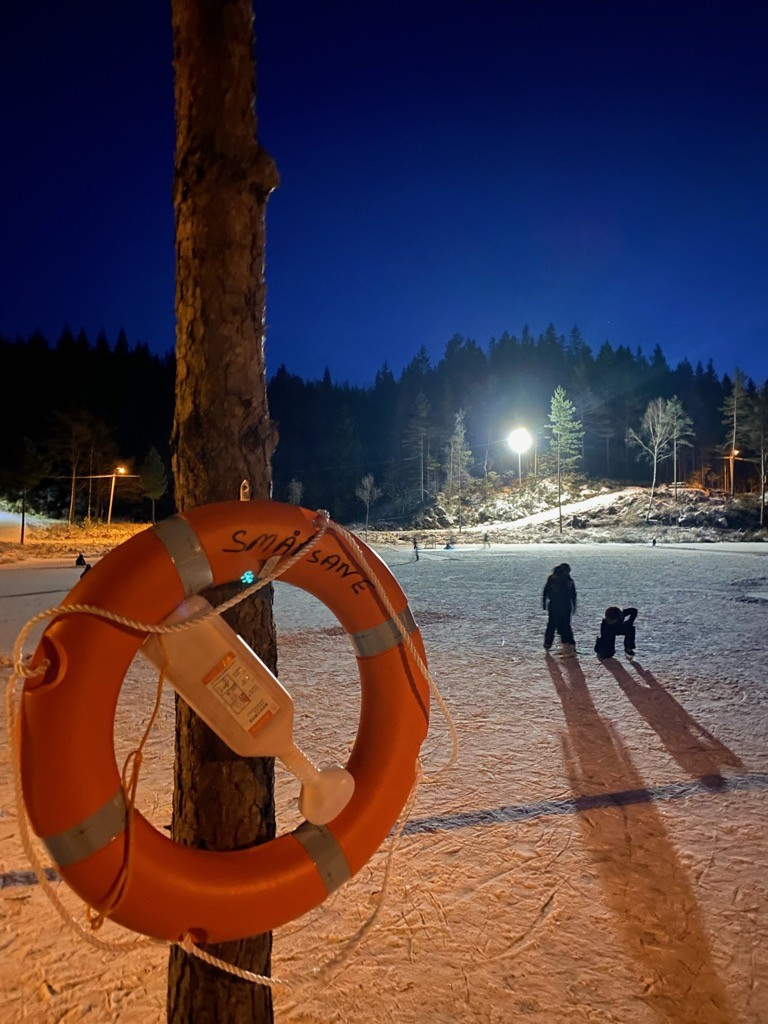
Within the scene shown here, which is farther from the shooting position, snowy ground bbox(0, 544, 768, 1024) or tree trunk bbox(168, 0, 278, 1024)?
snowy ground bbox(0, 544, 768, 1024)

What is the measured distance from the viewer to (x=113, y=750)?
4.89 feet

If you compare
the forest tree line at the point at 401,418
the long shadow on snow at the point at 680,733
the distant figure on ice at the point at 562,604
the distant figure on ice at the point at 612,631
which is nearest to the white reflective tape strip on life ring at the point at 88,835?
the long shadow on snow at the point at 680,733

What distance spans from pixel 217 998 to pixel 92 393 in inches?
2850

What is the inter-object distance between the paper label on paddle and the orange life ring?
8.4 inches

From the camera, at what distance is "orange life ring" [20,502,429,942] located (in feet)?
4.76

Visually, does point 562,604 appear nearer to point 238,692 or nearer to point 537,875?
point 537,875

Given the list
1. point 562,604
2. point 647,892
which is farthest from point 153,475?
point 647,892

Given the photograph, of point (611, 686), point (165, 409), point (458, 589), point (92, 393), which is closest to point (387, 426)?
point (165, 409)

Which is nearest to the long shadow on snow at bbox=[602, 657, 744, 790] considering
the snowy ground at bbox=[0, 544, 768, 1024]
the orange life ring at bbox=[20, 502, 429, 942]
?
the snowy ground at bbox=[0, 544, 768, 1024]

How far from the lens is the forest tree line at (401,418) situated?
5353 cm

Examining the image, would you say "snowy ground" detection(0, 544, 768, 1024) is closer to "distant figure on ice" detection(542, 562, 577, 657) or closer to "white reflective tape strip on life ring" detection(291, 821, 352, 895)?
"distant figure on ice" detection(542, 562, 577, 657)

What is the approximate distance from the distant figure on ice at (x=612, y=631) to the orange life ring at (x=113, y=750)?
625cm

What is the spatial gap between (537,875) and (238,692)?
242 cm

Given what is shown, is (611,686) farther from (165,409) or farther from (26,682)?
(165,409)
